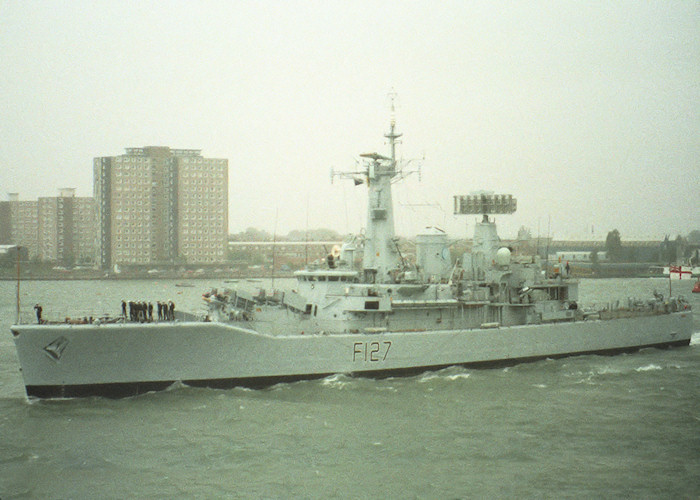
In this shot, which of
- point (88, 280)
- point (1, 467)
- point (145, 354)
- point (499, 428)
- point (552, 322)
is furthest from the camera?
point (88, 280)

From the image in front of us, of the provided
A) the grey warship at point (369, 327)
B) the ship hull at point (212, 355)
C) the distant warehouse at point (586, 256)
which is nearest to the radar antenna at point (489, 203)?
the grey warship at point (369, 327)

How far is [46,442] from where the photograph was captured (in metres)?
12.5

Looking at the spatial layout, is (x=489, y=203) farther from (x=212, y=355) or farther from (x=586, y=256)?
(x=586, y=256)

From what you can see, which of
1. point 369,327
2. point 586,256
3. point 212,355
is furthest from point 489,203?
point 586,256

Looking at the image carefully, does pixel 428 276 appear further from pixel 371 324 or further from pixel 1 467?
pixel 1 467

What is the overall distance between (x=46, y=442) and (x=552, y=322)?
54.3 ft

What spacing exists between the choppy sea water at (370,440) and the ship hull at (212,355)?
0.38 m

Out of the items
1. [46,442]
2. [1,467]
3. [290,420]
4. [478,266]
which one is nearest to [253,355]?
[290,420]

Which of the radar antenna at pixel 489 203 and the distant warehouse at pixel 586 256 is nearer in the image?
the radar antenna at pixel 489 203

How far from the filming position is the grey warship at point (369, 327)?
49.6 ft

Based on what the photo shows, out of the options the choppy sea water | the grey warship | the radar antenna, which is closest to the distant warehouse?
the grey warship

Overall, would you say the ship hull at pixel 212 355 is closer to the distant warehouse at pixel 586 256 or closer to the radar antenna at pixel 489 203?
the radar antenna at pixel 489 203

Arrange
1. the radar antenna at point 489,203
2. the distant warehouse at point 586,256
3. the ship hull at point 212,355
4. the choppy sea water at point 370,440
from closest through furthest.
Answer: the choppy sea water at point 370,440, the ship hull at point 212,355, the radar antenna at point 489,203, the distant warehouse at point 586,256

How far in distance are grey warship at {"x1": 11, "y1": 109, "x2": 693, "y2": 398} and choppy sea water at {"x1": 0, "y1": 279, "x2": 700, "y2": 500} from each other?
0.62 metres
